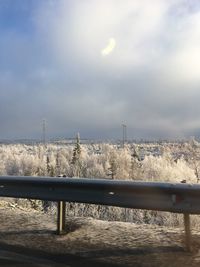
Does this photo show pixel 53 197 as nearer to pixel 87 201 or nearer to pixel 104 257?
pixel 87 201

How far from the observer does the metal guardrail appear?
23.1 ft

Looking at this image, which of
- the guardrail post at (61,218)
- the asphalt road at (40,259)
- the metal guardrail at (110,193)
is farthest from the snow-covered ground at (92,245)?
the metal guardrail at (110,193)

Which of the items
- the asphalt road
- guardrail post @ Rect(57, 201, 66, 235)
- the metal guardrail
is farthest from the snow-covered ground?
the metal guardrail

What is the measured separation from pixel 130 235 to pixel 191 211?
1564 millimetres

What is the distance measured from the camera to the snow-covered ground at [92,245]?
6.89 meters

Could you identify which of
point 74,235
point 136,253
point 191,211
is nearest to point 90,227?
point 74,235

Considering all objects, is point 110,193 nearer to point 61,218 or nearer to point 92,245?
point 92,245

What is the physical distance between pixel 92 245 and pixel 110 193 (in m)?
0.77

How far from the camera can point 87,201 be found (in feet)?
26.5

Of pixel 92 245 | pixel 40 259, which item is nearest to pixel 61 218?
pixel 92 245

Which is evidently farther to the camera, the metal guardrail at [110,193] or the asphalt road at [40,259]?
the metal guardrail at [110,193]

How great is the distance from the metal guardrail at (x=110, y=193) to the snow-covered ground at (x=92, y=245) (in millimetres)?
362

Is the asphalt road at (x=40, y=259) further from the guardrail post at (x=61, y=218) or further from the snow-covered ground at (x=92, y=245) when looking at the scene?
the guardrail post at (x=61, y=218)

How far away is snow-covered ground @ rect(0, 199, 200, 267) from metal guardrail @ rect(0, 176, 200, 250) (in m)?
0.36
